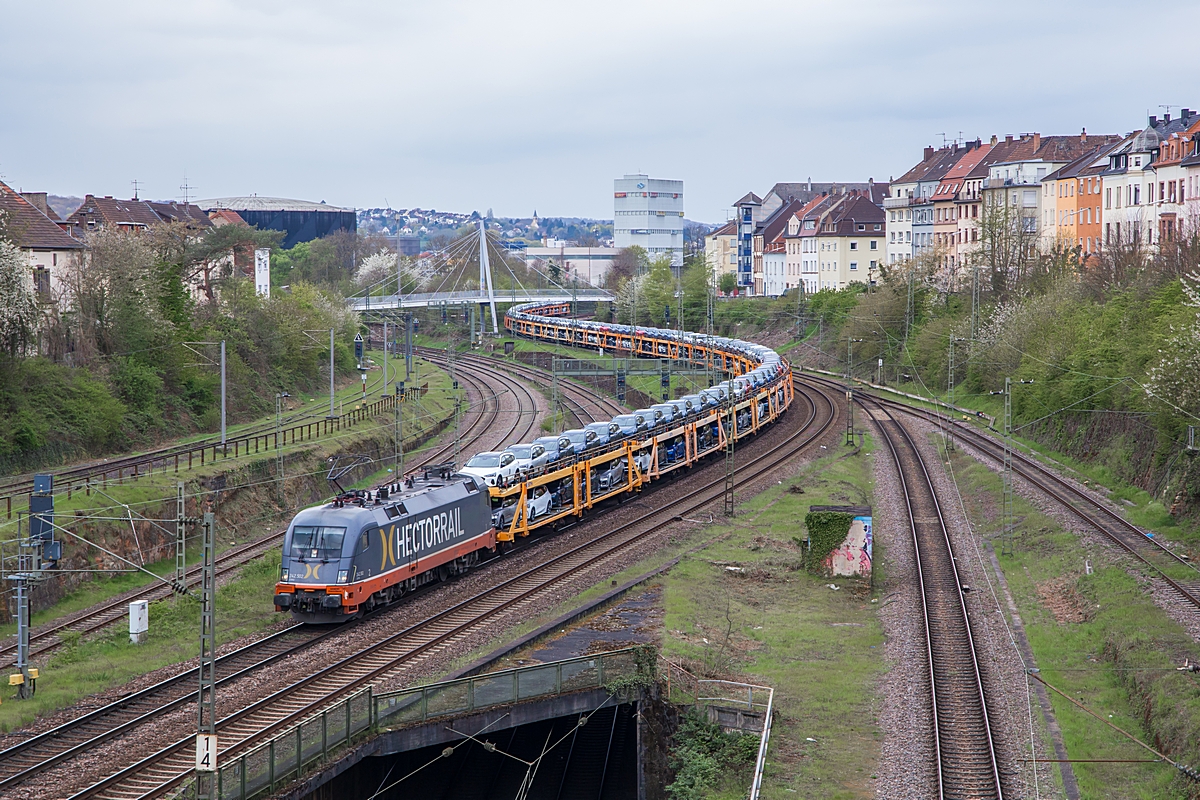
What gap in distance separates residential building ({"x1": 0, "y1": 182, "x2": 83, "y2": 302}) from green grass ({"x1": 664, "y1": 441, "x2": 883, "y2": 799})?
121 ft

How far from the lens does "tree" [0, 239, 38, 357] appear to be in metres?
47.4

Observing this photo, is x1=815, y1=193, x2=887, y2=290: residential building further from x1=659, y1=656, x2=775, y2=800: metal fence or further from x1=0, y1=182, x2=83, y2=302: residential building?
x1=659, y1=656, x2=775, y2=800: metal fence

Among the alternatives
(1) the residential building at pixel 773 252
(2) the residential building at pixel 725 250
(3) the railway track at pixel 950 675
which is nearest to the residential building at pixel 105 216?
(3) the railway track at pixel 950 675

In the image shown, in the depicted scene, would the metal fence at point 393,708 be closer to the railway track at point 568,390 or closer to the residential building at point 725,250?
the railway track at point 568,390

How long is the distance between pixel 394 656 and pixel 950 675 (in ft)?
39.0

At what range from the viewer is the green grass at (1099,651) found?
21.4m

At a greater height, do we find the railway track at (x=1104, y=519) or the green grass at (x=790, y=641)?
the railway track at (x=1104, y=519)

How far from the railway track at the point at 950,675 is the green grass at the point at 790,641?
4.09ft

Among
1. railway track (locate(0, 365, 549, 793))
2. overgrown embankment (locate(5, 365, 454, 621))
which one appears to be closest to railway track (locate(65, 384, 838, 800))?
railway track (locate(0, 365, 549, 793))

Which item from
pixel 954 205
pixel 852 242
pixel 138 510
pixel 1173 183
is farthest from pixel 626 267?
pixel 138 510

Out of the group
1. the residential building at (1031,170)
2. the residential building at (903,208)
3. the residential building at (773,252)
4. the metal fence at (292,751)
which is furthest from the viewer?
the residential building at (773,252)

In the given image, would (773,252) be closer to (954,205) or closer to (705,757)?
(954,205)

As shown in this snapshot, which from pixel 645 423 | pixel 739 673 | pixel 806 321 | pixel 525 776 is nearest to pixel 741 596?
pixel 739 673

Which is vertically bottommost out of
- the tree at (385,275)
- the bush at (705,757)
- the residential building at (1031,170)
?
the bush at (705,757)
